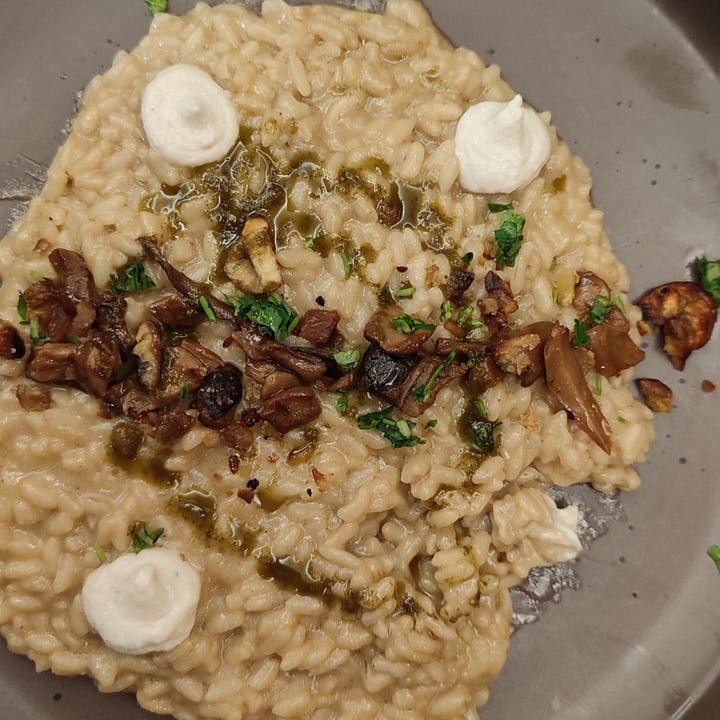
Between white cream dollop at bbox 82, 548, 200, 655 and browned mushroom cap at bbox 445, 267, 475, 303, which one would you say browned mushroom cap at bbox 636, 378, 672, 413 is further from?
white cream dollop at bbox 82, 548, 200, 655

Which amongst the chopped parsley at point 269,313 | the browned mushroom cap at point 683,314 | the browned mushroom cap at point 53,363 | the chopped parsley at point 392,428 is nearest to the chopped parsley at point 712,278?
the browned mushroom cap at point 683,314

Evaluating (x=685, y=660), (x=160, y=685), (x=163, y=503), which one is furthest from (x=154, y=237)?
(x=685, y=660)

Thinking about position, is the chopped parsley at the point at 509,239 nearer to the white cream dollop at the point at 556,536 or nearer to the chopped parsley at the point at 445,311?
the chopped parsley at the point at 445,311

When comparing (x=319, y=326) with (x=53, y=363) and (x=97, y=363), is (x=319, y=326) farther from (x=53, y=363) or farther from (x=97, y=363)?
(x=53, y=363)

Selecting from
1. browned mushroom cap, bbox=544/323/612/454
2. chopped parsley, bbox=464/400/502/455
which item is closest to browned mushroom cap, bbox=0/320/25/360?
chopped parsley, bbox=464/400/502/455

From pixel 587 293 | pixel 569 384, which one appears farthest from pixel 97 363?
pixel 587 293
